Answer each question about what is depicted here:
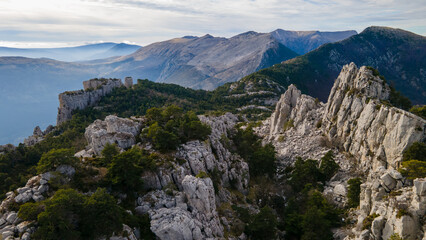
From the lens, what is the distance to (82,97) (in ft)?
440

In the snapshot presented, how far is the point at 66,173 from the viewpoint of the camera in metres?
39.1

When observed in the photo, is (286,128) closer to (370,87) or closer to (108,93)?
(370,87)

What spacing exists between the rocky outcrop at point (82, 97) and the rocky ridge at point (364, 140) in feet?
327

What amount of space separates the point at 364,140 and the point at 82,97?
131406 millimetres

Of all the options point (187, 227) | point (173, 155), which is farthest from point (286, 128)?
point (187, 227)

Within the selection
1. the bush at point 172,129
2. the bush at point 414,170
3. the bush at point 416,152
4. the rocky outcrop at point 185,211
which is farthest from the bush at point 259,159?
the bush at point 414,170

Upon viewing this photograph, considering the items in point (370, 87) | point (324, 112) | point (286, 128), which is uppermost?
point (370, 87)

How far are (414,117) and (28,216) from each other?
65813mm

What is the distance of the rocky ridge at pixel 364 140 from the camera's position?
32094mm

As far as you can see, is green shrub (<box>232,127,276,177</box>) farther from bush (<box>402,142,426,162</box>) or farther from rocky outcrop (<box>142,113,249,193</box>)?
bush (<box>402,142,426,162</box>)

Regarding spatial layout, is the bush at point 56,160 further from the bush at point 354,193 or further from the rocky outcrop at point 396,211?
the bush at point 354,193

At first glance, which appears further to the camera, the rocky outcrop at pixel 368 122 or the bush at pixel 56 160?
the rocky outcrop at pixel 368 122

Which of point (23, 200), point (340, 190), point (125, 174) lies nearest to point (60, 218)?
point (23, 200)

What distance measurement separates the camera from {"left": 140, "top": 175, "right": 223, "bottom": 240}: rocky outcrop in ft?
111
